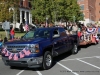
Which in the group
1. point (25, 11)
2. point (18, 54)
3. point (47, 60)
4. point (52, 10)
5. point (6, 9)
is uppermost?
point (25, 11)

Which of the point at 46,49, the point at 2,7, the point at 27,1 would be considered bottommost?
the point at 46,49

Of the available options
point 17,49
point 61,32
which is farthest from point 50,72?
point 61,32

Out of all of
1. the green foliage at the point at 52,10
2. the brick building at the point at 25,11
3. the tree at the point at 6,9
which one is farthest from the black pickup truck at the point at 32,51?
the brick building at the point at 25,11

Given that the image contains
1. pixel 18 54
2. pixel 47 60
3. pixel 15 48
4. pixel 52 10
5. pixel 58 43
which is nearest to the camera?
pixel 18 54

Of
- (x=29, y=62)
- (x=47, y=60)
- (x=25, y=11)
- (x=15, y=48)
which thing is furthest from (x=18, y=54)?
(x=25, y=11)

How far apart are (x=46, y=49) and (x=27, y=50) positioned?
0.98 meters

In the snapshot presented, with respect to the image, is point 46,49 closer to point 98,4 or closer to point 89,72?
point 89,72

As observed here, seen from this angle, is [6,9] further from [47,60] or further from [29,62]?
[29,62]

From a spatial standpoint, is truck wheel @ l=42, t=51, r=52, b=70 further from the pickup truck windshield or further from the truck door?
the pickup truck windshield

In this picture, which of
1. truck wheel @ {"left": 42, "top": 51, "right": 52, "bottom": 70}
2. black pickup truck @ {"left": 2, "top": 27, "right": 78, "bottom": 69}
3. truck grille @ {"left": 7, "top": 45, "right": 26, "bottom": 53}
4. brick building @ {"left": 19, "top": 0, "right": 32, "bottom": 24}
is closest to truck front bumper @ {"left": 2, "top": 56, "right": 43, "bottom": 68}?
black pickup truck @ {"left": 2, "top": 27, "right": 78, "bottom": 69}

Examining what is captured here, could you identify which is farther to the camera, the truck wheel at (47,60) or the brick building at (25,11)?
the brick building at (25,11)

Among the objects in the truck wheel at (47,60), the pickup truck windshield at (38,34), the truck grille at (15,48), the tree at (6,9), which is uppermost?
the tree at (6,9)

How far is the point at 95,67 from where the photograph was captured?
832 cm

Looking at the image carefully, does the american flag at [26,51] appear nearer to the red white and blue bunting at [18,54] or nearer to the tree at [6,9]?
the red white and blue bunting at [18,54]
